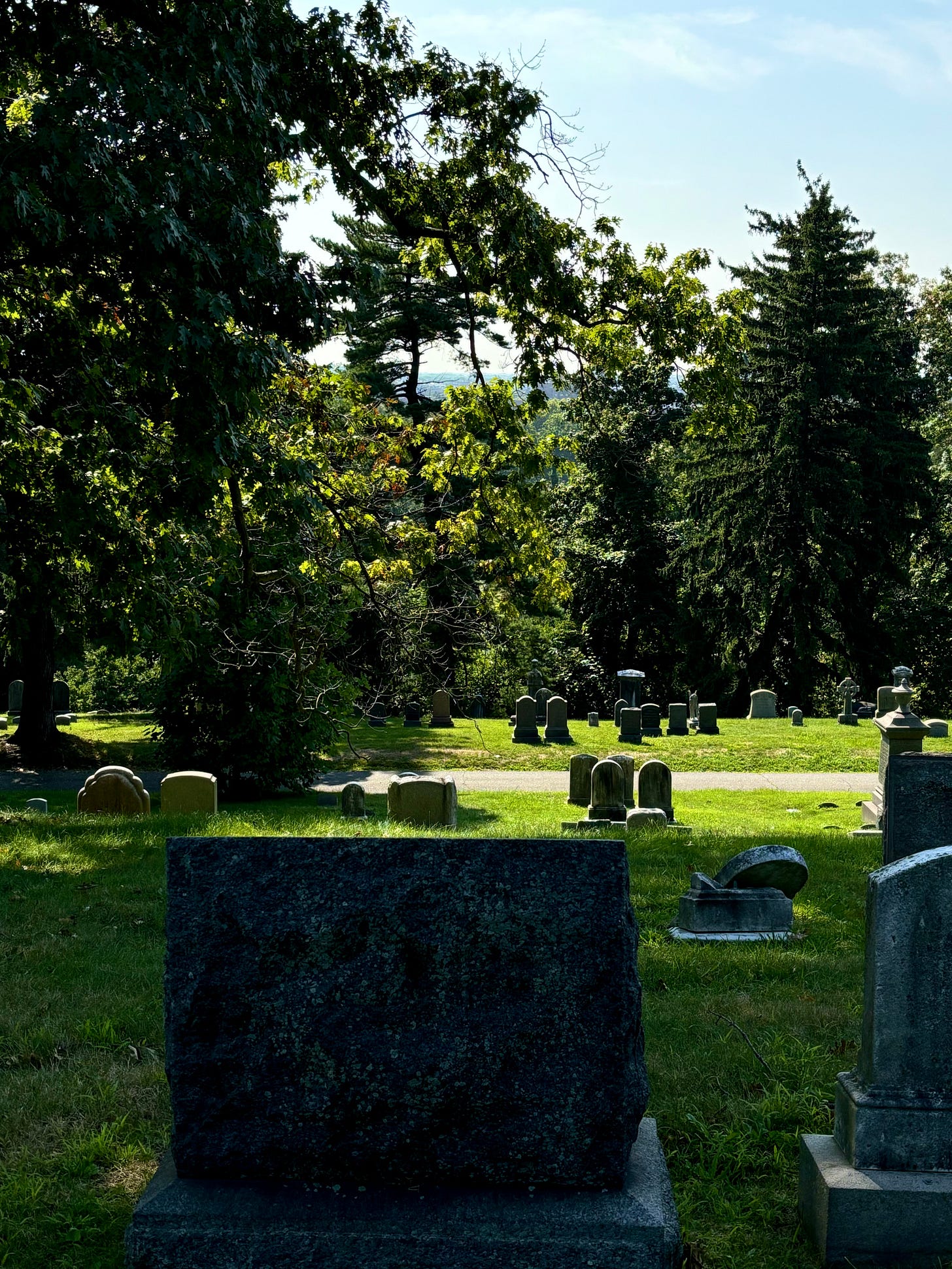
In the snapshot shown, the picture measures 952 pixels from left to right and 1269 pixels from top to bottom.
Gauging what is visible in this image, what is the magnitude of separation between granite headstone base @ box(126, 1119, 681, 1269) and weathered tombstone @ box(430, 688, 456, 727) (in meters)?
25.5

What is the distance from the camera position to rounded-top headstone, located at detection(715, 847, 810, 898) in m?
8.20

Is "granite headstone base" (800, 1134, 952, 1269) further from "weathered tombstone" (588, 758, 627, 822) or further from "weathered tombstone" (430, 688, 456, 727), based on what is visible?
"weathered tombstone" (430, 688, 456, 727)

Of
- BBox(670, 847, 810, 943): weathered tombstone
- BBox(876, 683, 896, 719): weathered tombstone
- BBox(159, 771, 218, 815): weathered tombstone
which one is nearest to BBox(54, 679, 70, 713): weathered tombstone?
BBox(159, 771, 218, 815): weathered tombstone

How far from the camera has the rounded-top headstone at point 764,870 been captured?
8195mm

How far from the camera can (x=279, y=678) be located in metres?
16.7

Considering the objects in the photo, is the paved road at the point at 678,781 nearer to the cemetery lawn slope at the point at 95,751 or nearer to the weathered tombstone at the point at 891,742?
the cemetery lawn slope at the point at 95,751

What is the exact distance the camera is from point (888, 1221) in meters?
3.70

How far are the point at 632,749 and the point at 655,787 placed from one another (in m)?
9.85

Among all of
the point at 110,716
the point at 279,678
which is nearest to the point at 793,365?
the point at 110,716

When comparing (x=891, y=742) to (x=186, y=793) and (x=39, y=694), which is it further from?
(x=39, y=694)

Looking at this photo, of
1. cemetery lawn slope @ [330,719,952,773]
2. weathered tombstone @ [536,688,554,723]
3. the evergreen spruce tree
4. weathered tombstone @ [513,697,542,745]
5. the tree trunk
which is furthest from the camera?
the evergreen spruce tree

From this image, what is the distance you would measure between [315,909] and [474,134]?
1061 cm

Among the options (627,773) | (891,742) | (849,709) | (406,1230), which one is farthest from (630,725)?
(406,1230)

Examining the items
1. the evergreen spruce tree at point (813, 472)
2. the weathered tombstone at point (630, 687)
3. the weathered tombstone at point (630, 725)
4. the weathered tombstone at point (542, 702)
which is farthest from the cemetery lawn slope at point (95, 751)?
the evergreen spruce tree at point (813, 472)
